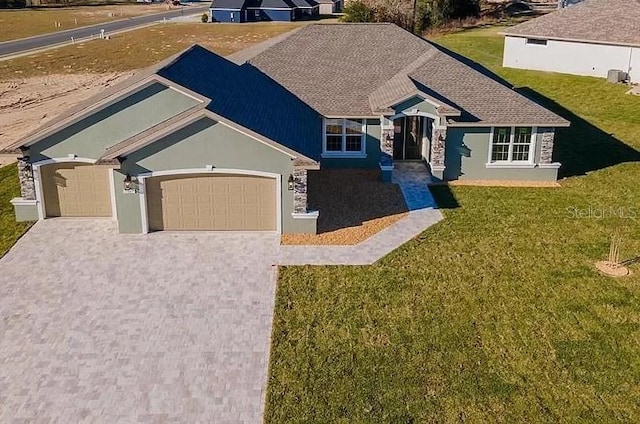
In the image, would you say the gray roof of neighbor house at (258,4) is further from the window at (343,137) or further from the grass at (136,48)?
the window at (343,137)

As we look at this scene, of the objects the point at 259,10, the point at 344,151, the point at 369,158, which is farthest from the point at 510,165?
the point at 259,10

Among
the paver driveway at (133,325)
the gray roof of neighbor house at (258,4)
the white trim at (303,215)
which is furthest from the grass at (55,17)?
the white trim at (303,215)

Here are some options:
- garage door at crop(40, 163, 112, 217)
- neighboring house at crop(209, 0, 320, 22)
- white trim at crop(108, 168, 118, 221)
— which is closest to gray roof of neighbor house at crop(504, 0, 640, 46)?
white trim at crop(108, 168, 118, 221)

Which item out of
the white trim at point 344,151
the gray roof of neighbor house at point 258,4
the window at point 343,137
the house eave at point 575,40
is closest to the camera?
the window at point 343,137

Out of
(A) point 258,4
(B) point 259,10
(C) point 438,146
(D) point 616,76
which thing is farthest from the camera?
(A) point 258,4

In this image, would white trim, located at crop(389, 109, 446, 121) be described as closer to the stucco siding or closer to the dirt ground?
the dirt ground

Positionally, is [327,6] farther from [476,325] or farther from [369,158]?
[476,325]

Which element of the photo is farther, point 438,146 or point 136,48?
point 136,48
